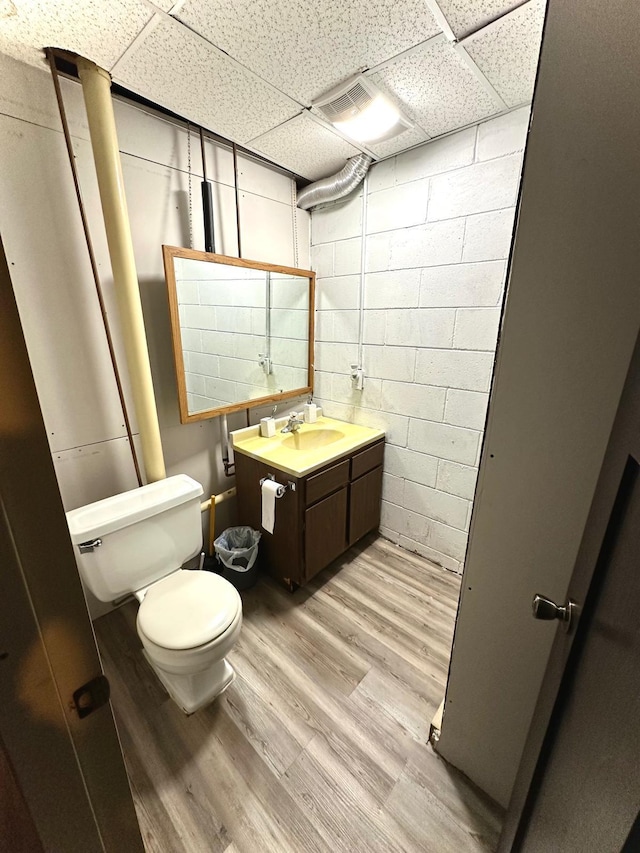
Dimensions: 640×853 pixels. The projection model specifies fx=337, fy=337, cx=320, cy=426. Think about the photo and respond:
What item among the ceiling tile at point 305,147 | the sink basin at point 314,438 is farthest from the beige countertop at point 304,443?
the ceiling tile at point 305,147

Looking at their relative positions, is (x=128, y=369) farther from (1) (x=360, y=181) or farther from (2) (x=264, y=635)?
(1) (x=360, y=181)

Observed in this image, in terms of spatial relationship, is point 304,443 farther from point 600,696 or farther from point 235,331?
point 600,696

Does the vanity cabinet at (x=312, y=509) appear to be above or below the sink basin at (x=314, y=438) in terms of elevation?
below

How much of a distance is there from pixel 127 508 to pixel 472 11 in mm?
2065

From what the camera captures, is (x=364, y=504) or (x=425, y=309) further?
(x=364, y=504)

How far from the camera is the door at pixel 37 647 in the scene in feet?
1.09

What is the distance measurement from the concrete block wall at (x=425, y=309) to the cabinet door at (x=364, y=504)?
0.08m

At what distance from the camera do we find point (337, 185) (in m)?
1.94

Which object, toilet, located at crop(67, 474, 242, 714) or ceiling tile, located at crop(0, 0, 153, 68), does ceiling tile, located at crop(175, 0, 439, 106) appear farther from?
toilet, located at crop(67, 474, 242, 714)

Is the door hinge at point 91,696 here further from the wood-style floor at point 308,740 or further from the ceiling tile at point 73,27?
the ceiling tile at point 73,27

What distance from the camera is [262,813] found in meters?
1.06

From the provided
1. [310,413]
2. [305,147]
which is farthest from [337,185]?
[310,413]

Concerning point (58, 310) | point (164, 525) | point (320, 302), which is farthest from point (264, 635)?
point (320, 302)

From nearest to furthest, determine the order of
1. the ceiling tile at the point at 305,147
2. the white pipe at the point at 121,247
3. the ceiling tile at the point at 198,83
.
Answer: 1. the ceiling tile at the point at 198,83
2. the white pipe at the point at 121,247
3. the ceiling tile at the point at 305,147
